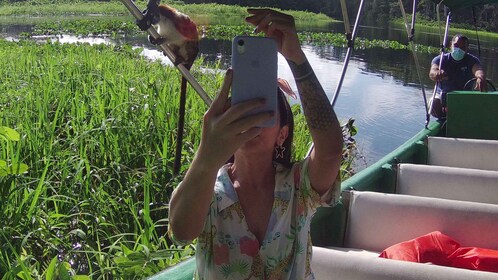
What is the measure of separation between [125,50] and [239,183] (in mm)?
8026

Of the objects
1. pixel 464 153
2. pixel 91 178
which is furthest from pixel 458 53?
pixel 91 178

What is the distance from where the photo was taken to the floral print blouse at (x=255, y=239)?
123 centimetres

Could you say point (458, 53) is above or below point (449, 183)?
above

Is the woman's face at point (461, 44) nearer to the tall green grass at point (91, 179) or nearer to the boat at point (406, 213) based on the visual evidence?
the boat at point (406, 213)

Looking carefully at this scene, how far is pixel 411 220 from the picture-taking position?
2484mm

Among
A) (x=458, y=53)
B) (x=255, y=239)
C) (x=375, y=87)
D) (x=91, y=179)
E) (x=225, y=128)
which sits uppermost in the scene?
(x=225, y=128)

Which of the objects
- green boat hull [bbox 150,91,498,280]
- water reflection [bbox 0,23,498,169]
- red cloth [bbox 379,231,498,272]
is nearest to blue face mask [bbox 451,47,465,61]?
water reflection [bbox 0,23,498,169]

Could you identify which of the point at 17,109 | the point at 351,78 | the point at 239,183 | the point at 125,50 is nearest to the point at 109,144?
the point at 17,109

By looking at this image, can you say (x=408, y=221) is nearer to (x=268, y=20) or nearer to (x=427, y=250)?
(x=427, y=250)

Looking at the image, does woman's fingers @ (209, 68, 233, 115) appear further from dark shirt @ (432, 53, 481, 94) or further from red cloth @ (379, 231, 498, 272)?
dark shirt @ (432, 53, 481, 94)

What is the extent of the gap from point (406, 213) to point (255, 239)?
141cm

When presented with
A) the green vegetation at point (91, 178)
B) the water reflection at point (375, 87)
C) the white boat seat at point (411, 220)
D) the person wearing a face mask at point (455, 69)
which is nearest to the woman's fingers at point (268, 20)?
the green vegetation at point (91, 178)

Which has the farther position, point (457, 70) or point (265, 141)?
point (457, 70)

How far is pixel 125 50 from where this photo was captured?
29.4ft
